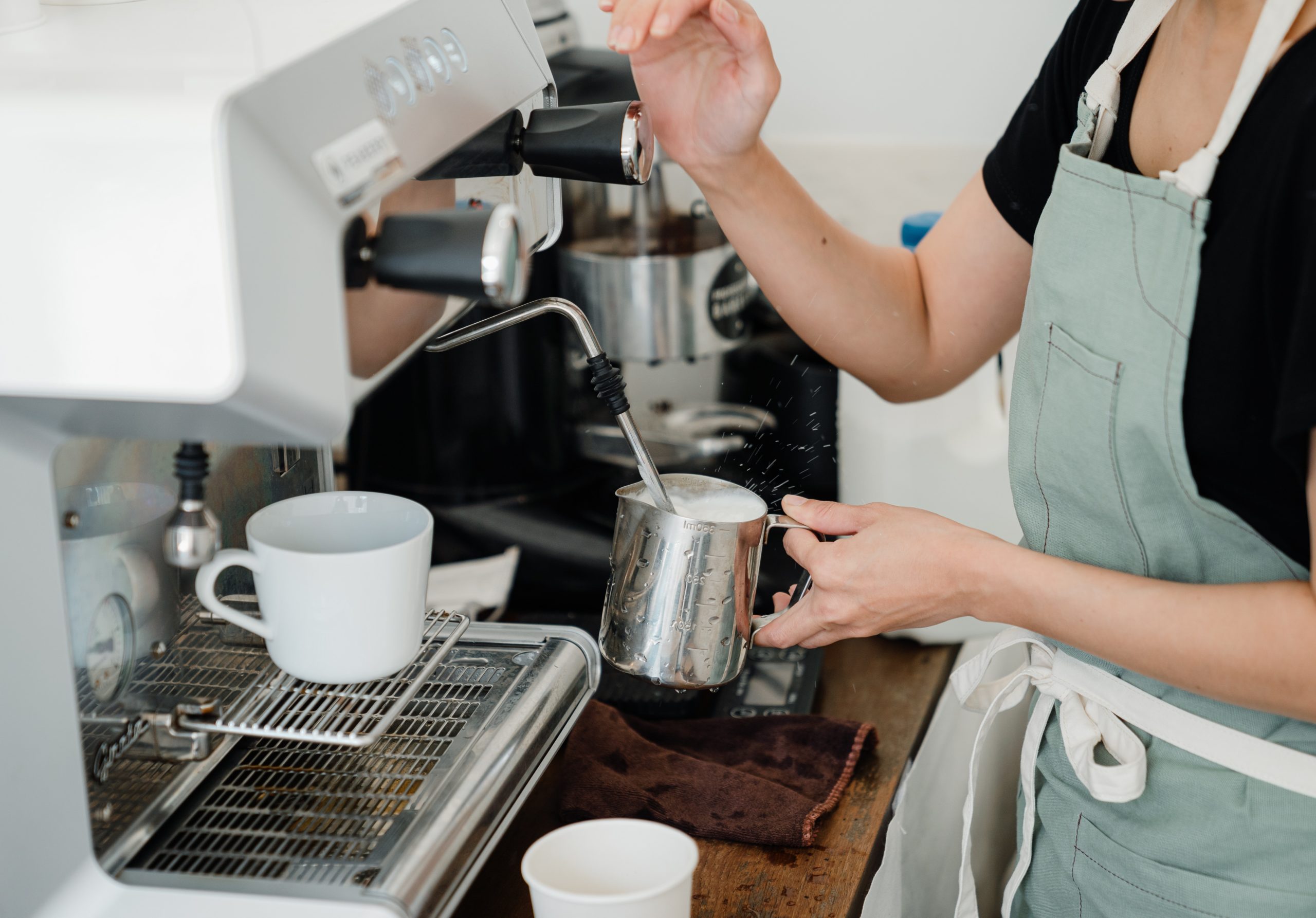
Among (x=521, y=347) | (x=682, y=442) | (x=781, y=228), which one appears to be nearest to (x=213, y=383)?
(x=781, y=228)

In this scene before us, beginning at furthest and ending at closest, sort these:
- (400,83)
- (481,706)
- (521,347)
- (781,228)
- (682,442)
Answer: (682,442)
(521,347)
(781,228)
(481,706)
(400,83)

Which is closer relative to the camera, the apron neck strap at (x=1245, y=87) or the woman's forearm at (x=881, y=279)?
the apron neck strap at (x=1245, y=87)

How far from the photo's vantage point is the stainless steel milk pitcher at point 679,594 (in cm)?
67

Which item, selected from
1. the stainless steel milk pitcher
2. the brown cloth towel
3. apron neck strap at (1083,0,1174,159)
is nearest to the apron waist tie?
the brown cloth towel

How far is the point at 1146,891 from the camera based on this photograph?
731 millimetres

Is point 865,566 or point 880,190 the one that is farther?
point 880,190

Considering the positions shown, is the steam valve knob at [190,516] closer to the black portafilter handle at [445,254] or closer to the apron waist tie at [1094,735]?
the black portafilter handle at [445,254]

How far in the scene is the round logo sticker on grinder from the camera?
1.22m

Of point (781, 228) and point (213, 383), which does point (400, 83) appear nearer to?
point (213, 383)

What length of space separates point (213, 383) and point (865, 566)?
424mm

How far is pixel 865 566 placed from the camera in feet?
2.38

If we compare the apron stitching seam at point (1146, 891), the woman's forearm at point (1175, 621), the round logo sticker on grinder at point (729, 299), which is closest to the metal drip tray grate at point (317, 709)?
the woman's forearm at point (1175, 621)

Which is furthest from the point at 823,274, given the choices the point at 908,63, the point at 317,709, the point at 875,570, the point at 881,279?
the point at 908,63

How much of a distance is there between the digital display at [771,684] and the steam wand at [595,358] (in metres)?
0.35
